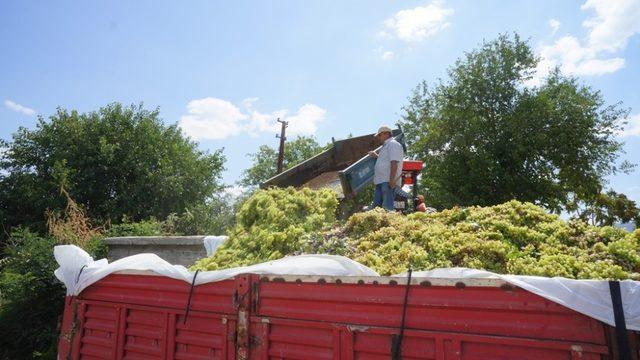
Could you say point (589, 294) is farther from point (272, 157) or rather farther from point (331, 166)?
point (272, 157)

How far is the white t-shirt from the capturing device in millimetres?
7141

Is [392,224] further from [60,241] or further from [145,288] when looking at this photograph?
[60,241]

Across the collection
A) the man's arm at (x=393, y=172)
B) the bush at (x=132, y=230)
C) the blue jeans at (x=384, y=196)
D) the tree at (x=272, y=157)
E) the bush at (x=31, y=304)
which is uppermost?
the tree at (x=272, y=157)

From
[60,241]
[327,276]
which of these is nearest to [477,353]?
[327,276]

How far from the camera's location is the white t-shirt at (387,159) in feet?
23.4

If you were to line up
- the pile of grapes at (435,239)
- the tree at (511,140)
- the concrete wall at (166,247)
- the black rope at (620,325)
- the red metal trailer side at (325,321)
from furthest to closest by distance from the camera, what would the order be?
the tree at (511,140) < the concrete wall at (166,247) < the pile of grapes at (435,239) < the red metal trailer side at (325,321) < the black rope at (620,325)

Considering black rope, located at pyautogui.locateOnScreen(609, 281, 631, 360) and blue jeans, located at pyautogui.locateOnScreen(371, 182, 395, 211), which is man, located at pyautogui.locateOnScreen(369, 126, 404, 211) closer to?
blue jeans, located at pyautogui.locateOnScreen(371, 182, 395, 211)

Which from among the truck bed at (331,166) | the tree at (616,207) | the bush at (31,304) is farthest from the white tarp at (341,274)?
the tree at (616,207)

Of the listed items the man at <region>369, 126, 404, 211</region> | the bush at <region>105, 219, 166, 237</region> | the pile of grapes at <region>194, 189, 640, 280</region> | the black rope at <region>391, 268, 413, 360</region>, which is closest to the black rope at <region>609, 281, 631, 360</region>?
the pile of grapes at <region>194, 189, 640, 280</region>

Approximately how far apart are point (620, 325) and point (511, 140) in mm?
18659

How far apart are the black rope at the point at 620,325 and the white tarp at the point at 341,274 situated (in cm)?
2

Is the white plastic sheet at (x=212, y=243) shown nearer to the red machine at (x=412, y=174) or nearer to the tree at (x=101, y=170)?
the red machine at (x=412, y=174)

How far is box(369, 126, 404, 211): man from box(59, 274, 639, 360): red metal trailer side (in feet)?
12.2

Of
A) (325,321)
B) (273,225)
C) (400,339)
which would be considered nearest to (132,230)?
(273,225)
